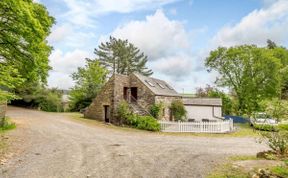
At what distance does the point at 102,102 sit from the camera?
29.5m

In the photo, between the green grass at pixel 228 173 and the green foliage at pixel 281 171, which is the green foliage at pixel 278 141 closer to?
the green foliage at pixel 281 171

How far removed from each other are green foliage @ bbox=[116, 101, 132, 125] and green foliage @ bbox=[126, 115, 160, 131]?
14.5 inches

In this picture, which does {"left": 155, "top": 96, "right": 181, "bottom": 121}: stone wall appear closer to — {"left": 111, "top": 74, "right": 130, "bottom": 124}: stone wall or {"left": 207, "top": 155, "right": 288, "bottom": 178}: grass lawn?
{"left": 111, "top": 74, "right": 130, "bottom": 124}: stone wall

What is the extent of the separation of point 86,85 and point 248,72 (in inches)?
958

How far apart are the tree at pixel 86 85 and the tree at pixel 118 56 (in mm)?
15220

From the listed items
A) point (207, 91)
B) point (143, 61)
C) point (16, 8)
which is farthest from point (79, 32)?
point (143, 61)

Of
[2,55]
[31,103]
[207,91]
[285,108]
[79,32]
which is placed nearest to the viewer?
[285,108]

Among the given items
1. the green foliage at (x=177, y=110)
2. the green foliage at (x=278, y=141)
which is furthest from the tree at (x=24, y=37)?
the green foliage at (x=177, y=110)

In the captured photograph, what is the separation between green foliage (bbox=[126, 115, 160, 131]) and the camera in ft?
81.2

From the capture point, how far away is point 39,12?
18.3 metres

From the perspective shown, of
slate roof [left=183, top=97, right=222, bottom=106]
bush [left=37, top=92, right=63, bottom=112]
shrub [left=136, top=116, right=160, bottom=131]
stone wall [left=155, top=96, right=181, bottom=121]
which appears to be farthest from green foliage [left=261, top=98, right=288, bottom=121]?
bush [left=37, top=92, right=63, bottom=112]

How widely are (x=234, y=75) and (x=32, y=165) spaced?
121 feet

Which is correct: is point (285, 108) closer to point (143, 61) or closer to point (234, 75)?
point (234, 75)

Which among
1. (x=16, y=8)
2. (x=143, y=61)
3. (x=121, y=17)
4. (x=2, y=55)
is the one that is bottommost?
(x=2, y=55)
